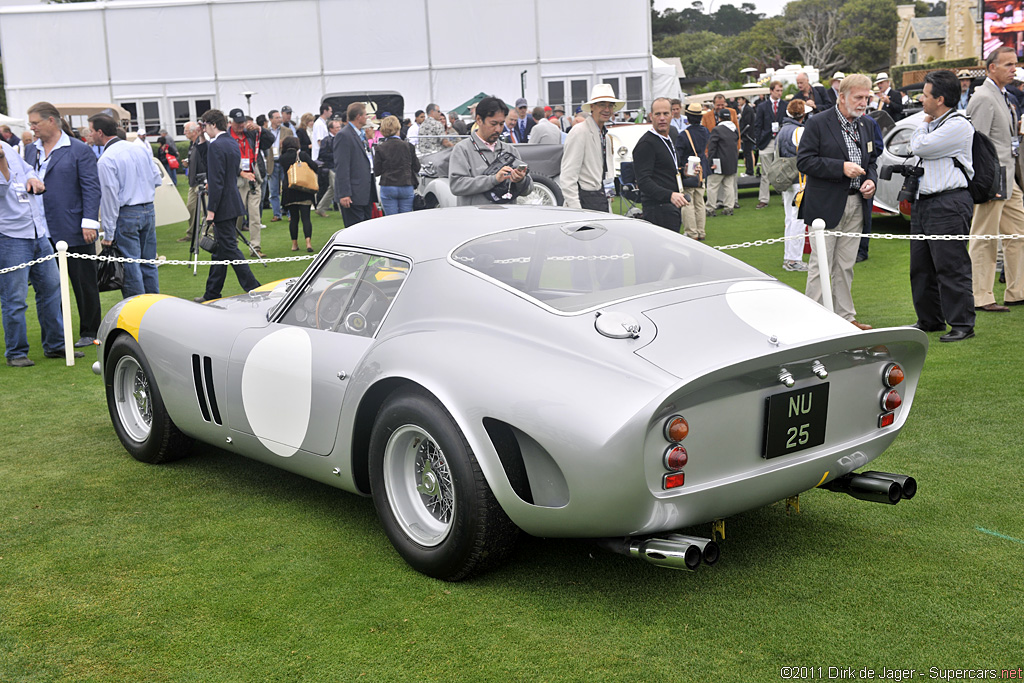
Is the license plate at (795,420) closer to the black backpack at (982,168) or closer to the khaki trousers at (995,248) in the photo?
the black backpack at (982,168)

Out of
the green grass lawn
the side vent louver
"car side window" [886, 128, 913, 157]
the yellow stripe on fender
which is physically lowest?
the green grass lawn

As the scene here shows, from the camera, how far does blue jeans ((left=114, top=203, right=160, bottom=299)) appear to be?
9.02 meters

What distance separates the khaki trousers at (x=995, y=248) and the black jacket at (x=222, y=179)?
7.33 meters

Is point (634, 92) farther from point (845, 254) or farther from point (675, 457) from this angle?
point (675, 457)

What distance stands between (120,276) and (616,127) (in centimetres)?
1156

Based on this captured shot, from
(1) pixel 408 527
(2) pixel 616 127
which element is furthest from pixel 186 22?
(1) pixel 408 527

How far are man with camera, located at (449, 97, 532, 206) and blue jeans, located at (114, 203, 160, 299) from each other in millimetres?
3587

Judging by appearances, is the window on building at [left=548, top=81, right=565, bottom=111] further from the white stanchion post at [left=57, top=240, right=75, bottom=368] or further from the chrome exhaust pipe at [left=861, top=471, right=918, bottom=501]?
the chrome exhaust pipe at [left=861, top=471, right=918, bottom=501]

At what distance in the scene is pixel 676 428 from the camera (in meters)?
3.00

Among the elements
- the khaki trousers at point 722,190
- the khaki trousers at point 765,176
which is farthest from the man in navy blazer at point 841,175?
the khaki trousers at point 722,190

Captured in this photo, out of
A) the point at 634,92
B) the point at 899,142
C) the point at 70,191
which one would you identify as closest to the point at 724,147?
the point at 899,142

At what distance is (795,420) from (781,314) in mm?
475

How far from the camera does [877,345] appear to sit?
3.50 meters

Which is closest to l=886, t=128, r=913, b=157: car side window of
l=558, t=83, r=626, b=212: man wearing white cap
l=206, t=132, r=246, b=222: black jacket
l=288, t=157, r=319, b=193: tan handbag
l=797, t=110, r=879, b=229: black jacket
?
l=797, t=110, r=879, b=229: black jacket
